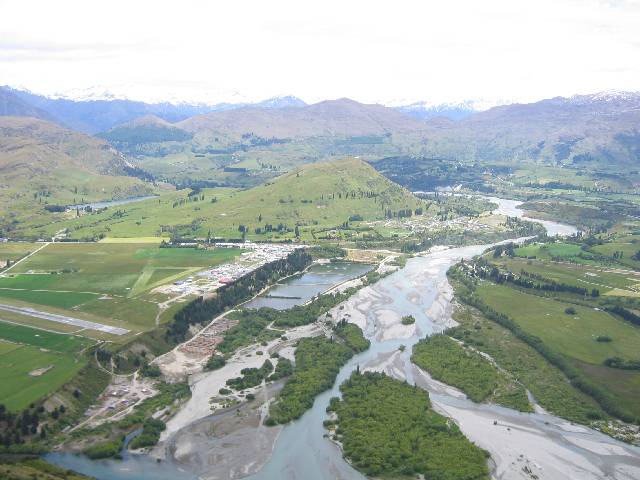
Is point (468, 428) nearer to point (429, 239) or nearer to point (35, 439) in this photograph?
point (35, 439)

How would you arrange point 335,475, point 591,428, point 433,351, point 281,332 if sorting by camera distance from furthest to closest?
point 281,332
point 433,351
point 591,428
point 335,475

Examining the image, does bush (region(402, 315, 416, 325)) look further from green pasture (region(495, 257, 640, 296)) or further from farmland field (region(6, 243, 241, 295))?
farmland field (region(6, 243, 241, 295))

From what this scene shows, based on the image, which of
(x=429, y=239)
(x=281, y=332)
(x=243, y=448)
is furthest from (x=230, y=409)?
(x=429, y=239)

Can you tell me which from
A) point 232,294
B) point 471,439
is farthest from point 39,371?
point 471,439

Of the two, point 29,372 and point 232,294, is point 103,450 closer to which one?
point 29,372

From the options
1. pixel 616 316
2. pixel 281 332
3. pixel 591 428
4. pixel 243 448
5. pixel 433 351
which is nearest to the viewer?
pixel 243 448

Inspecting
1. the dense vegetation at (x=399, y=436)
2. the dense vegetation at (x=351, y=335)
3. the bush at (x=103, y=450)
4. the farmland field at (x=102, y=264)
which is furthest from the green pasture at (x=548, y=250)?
the bush at (x=103, y=450)
